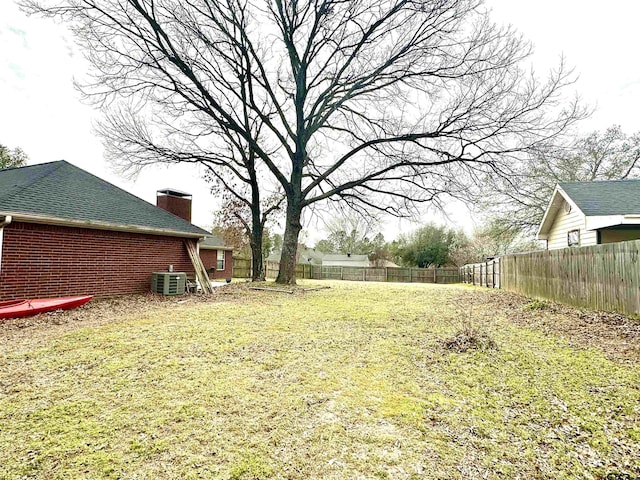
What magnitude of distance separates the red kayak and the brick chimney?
25.3ft

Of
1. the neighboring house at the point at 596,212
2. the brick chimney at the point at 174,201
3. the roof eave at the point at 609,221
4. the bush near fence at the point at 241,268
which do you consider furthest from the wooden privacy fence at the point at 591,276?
the bush near fence at the point at 241,268

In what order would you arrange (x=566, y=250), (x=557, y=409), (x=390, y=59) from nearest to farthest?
(x=557, y=409), (x=566, y=250), (x=390, y=59)

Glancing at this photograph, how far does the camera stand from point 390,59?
12.0 meters

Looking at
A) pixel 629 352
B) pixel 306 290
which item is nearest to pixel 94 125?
pixel 306 290

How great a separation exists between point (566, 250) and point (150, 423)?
9378 mm

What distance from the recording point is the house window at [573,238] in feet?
38.1

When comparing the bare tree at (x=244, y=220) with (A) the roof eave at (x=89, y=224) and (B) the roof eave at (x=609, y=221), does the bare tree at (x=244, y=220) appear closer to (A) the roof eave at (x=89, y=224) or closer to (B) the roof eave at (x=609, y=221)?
(A) the roof eave at (x=89, y=224)

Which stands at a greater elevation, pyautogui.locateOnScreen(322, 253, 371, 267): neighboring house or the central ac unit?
pyautogui.locateOnScreen(322, 253, 371, 267): neighboring house

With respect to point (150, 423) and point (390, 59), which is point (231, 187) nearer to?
point (390, 59)

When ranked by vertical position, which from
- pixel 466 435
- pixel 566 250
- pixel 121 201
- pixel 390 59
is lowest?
pixel 466 435

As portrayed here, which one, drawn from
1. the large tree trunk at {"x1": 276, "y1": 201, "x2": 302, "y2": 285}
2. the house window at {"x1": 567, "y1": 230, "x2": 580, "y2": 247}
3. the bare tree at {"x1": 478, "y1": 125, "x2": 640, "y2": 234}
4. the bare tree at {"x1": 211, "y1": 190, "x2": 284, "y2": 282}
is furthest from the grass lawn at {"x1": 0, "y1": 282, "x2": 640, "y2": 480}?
the bare tree at {"x1": 478, "y1": 125, "x2": 640, "y2": 234}

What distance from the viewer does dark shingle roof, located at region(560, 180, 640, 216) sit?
32.9 feet

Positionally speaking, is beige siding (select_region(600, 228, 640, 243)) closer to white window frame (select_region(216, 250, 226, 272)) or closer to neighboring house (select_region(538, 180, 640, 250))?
neighboring house (select_region(538, 180, 640, 250))

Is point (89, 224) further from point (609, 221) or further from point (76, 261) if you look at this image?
point (609, 221)
